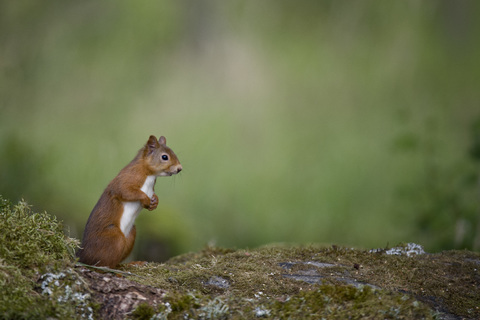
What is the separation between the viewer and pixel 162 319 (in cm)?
210

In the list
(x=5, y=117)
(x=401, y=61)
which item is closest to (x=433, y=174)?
(x=401, y=61)

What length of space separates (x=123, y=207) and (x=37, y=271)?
1077mm

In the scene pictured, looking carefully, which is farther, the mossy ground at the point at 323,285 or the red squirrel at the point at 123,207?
the red squirrel at the point at 123,207

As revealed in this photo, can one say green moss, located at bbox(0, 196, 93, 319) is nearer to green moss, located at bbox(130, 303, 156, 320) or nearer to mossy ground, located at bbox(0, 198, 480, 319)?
mossy ground, located at bbox(0, 198, 480, 319)

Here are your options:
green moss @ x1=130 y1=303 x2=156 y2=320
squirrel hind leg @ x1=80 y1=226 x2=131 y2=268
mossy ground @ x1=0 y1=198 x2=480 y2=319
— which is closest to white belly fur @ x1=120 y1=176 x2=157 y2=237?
squirrel hind leg @ x1=80 y1=226 x2=131 y2=268

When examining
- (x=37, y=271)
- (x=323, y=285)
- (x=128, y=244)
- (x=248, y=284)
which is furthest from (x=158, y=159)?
(x=323, y=285)

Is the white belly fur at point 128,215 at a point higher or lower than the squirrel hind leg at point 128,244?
higher

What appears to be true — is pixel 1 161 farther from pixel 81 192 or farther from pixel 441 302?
pixel 441 302

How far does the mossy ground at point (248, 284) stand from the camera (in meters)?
2.08

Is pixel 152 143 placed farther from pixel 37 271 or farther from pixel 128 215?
pixel 37 271

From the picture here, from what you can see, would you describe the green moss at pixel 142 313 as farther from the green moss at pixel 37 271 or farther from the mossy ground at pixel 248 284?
the green moss at pixel 37 271

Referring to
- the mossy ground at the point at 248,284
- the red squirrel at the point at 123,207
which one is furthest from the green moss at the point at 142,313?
the red squirrel at the point at 123,207

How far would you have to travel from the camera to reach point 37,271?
2150 millimetres

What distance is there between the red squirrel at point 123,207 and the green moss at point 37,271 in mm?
513
